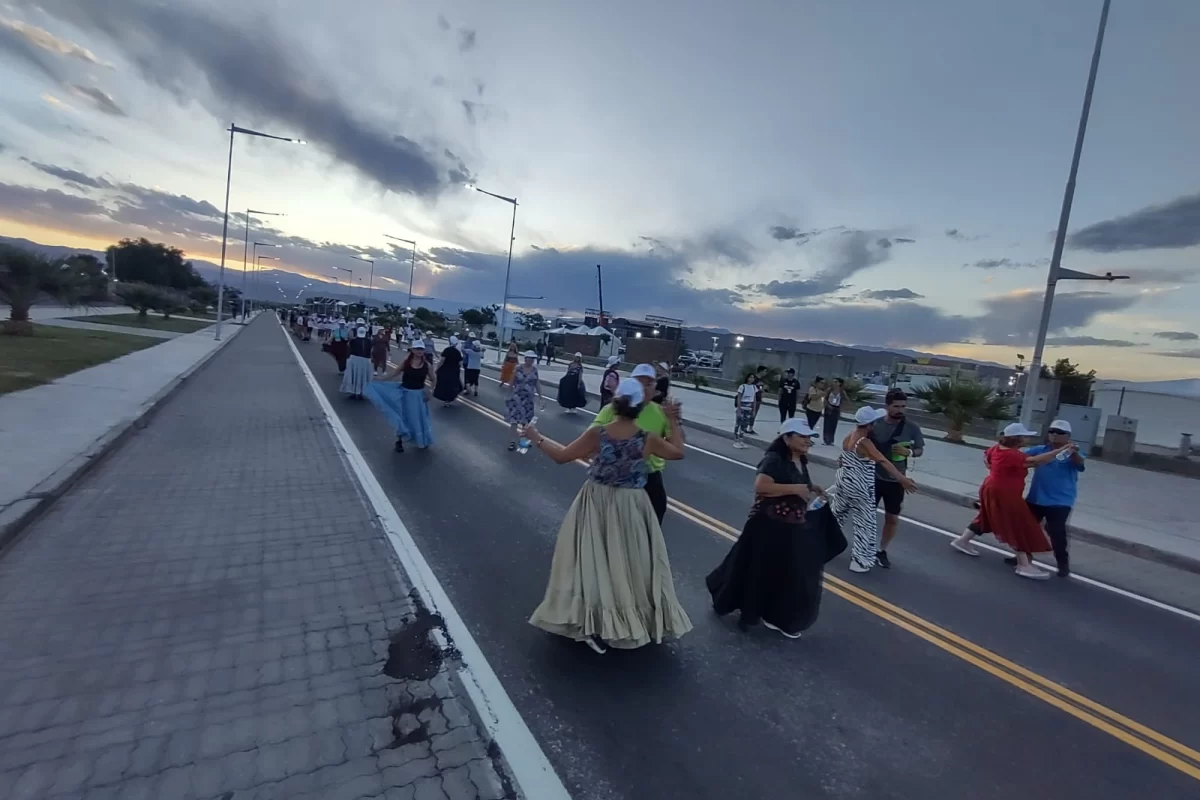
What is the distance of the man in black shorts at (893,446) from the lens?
21.5 ft

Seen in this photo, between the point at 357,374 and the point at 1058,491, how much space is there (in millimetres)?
14375

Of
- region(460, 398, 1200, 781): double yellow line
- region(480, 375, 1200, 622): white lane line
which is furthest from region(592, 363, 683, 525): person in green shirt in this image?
region(480, 375, 1200, 622): white lane line

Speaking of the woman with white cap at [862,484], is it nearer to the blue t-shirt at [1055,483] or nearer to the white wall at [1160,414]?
the blue t-shirt at [1055,483]

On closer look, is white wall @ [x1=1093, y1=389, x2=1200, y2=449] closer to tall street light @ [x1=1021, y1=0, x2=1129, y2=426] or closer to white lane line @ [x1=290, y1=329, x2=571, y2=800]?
tall street light @ [x1=1021, y1=0, x2=1129, y2=426]

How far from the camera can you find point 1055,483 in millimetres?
6859

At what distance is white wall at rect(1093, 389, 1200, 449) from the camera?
62.4 ft

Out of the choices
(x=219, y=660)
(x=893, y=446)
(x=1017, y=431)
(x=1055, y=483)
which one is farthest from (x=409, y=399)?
(x=1055, y=483)

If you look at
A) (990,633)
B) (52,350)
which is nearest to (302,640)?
(990,633)

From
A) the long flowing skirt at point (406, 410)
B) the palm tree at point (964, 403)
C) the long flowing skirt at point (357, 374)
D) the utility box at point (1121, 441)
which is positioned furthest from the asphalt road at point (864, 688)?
the palm tree at point (964, 403)

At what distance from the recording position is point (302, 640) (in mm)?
4078

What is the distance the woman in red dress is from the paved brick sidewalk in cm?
618

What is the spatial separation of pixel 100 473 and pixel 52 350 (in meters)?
15.6

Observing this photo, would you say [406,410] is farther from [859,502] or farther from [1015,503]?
[1015,503]

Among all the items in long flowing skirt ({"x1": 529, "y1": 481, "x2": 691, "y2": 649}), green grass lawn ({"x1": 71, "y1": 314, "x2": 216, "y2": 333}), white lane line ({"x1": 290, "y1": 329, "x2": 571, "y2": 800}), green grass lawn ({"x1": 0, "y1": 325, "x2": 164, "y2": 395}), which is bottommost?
green grass lawn ({"x1": 71, "y1": 314, "x2": 216, "y2": 333})
